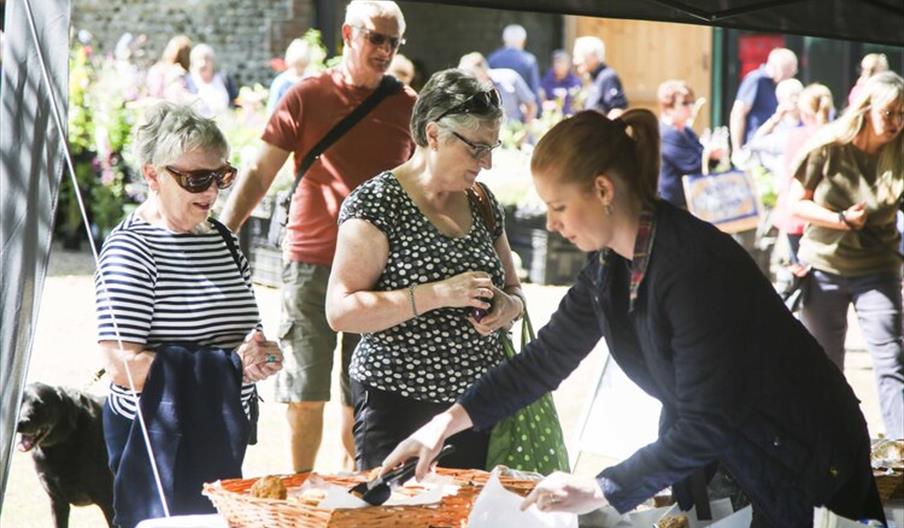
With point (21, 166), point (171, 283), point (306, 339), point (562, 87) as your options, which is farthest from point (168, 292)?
point (562, 87)

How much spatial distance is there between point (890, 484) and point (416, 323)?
50.7 inches

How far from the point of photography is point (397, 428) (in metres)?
3.85

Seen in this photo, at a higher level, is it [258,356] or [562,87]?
[562,87]

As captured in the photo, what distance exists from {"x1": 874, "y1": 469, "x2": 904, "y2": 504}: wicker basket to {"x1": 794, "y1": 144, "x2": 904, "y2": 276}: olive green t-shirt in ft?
8.07

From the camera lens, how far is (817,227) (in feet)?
20.7

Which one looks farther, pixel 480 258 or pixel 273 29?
pixel 273 29

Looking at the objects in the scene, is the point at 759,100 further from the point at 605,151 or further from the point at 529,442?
the point at 605,151

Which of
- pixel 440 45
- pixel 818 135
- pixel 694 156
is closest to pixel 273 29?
pixel 440 45

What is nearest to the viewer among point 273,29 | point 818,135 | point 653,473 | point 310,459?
point 653,473

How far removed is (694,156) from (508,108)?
4.75 meters

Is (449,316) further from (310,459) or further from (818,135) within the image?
(818,135)

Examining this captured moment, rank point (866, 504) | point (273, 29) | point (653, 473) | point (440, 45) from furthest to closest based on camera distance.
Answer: point (440, 45) → point (273, 29) → point (866, 504) → point (653, 473)

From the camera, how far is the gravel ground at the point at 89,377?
231 inches

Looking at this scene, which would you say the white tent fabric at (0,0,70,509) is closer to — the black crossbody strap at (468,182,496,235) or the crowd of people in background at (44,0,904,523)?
the crowd of people in background at (44,0,904,523)
